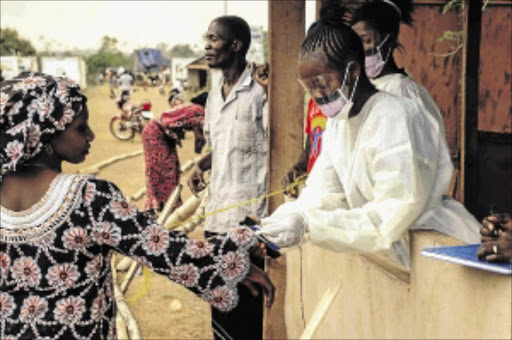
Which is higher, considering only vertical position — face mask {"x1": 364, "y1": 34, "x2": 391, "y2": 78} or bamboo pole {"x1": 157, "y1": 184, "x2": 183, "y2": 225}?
face mask {"x1": 364, "y1": 34, "x2": 391, "y2": 78}

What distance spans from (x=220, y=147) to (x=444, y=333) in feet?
7.57

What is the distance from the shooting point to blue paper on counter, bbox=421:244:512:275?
70.0 inches

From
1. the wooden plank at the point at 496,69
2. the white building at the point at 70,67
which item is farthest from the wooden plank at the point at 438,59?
the white building at the point at 70,67

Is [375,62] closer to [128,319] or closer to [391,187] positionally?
[391,187]

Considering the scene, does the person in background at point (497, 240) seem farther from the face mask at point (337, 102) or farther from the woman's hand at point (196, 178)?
the woman's hand at point (196, 178)

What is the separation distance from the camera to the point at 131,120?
72.8ft

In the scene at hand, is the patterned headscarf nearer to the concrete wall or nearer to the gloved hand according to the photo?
the gloved hand

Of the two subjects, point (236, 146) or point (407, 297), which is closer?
point (407, 297)

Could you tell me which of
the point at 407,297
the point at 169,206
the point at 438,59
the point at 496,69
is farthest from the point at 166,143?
the point at 407,297

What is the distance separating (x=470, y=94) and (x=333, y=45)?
1805 mm

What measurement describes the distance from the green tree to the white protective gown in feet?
191

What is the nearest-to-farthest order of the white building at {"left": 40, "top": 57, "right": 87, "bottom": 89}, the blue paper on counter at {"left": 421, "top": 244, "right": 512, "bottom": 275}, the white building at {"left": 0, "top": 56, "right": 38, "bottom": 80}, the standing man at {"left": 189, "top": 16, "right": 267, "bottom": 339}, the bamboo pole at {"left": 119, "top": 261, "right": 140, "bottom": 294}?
the blue paper on counter at {"left": 421, "top": 244, "right": 512, "bottom": 275}
the standing man at {"left": 189, "top": 16, "right": 267, "bottom": 339}
the bamboo pole at {"left": 119, "top": 261, "right": 140, "bottom": 294}
the white building at {"left": 0, "top": 56, "right": 38, "bottom": 80}
the white building at {"left": 40, "top": 57, "right": 87, "bottom": 89}

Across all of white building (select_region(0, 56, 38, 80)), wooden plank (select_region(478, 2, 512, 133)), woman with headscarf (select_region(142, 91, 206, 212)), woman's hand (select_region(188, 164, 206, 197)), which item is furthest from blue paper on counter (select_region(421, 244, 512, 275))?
white building (select_region(0, 56, 38, 80))

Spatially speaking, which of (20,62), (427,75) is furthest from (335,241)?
(20,62)
